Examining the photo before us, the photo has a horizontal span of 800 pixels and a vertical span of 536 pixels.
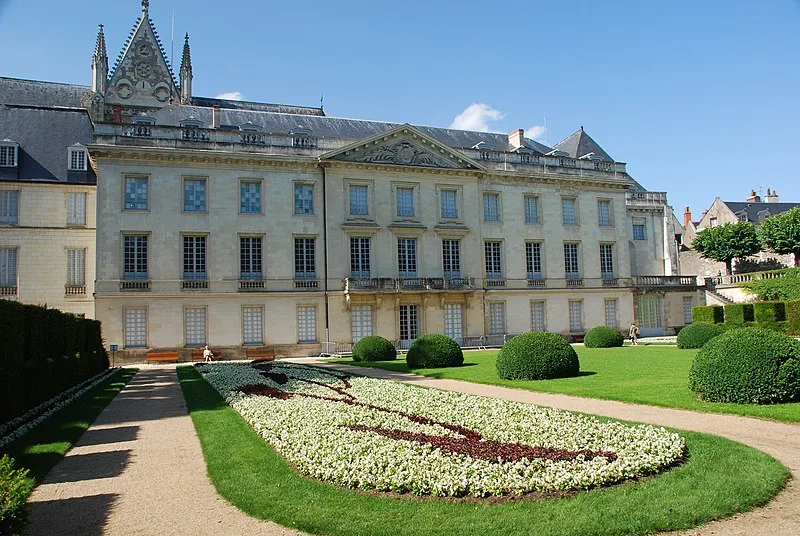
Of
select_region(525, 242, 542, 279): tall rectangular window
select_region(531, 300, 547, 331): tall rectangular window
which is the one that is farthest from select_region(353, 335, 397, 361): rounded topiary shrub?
select_region(525, 242, 542, 279): tall rectangular window

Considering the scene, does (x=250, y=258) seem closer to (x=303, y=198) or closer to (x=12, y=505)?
(x=303, y=198)

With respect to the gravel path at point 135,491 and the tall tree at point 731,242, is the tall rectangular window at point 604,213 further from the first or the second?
the gravel path at point 135,491

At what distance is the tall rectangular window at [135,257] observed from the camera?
2989 centimetres

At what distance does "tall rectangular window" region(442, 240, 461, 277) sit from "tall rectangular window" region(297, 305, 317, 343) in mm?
7844

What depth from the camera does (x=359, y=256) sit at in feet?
110

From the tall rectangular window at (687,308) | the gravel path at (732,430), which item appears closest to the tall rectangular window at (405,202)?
the gravel path at (732,430)

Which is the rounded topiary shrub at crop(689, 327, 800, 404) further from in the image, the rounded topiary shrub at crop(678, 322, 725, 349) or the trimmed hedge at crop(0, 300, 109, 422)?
the rounded topiary shrub at crop(678, 322, 725, 349)

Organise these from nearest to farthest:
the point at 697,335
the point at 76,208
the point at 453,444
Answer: the point at 453,444
the point at 697,335
the point at 76,208

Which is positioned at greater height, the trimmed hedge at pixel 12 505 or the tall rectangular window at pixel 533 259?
the tall rectangular window at pixel 533 259

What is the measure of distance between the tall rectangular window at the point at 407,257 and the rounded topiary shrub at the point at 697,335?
1422 cm

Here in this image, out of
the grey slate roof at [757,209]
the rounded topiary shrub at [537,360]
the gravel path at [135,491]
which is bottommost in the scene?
the gravel path at [135,491]

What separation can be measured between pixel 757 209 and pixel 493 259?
32506 mm

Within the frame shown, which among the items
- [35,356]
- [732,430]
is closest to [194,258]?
[35,356]

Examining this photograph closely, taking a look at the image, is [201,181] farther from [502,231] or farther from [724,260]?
[724,260]
